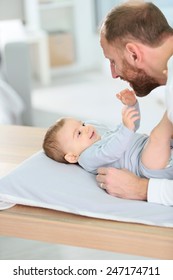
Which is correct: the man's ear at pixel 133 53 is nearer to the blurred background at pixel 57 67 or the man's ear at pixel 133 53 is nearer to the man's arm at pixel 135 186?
the man's arm at pixel 135 186

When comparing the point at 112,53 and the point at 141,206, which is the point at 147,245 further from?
the point at 112,53

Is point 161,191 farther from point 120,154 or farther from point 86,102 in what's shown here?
point 86,102

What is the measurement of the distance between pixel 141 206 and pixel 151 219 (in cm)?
6

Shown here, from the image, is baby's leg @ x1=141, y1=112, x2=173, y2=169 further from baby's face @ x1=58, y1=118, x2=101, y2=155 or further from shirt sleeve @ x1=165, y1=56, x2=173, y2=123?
baby's face @ x1=58, y1=118, x2=101, y2=155

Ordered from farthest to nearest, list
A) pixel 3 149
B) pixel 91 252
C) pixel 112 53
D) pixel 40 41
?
pixel 40 41 → pixel 91 252 → pixel 3 149 → pixel 112 53

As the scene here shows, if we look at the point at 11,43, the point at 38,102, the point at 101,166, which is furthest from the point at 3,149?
the point at 38,102

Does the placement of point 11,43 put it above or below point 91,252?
above

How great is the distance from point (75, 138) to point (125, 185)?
25cm

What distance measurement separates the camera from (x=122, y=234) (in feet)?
5.00

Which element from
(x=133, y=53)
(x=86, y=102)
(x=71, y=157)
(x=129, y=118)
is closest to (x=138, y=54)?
(x=133, y=53)

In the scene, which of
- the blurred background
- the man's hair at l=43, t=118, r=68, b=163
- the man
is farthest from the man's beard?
the blurred background

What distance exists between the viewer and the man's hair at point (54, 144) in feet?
5.91

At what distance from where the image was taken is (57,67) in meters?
5.53

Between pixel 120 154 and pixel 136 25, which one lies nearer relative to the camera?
pixel 136 25
